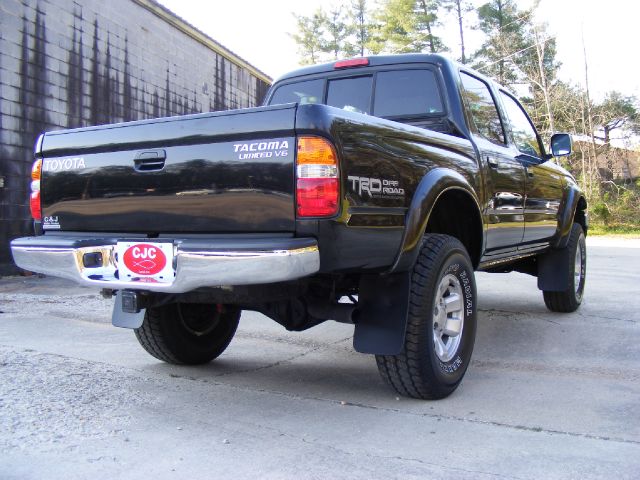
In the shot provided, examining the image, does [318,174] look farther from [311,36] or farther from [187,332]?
[311,36]

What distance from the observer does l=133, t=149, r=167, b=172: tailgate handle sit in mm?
3199

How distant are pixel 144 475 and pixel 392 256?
1.51 metres

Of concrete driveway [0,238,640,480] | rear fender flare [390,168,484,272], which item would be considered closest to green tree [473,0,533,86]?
concrete driveway [0,238,640,480]

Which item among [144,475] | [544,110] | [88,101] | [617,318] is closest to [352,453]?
[144,475]

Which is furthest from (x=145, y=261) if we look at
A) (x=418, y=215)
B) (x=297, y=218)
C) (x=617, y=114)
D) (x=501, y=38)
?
(x=501, y=38)

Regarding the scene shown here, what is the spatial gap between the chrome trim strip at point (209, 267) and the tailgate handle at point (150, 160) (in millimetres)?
441

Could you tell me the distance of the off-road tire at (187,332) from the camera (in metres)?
4.25

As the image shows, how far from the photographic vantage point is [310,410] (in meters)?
3.47

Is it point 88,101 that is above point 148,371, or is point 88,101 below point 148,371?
above

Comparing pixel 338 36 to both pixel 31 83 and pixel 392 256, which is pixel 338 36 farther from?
pixel 392 256

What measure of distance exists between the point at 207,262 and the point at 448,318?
5.41ft

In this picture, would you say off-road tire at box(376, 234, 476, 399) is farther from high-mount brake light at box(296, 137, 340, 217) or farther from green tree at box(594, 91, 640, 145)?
green tree at box(594, 91, 640, 145)

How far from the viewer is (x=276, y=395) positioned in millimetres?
3775

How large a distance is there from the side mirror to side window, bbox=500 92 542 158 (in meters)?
0.15
